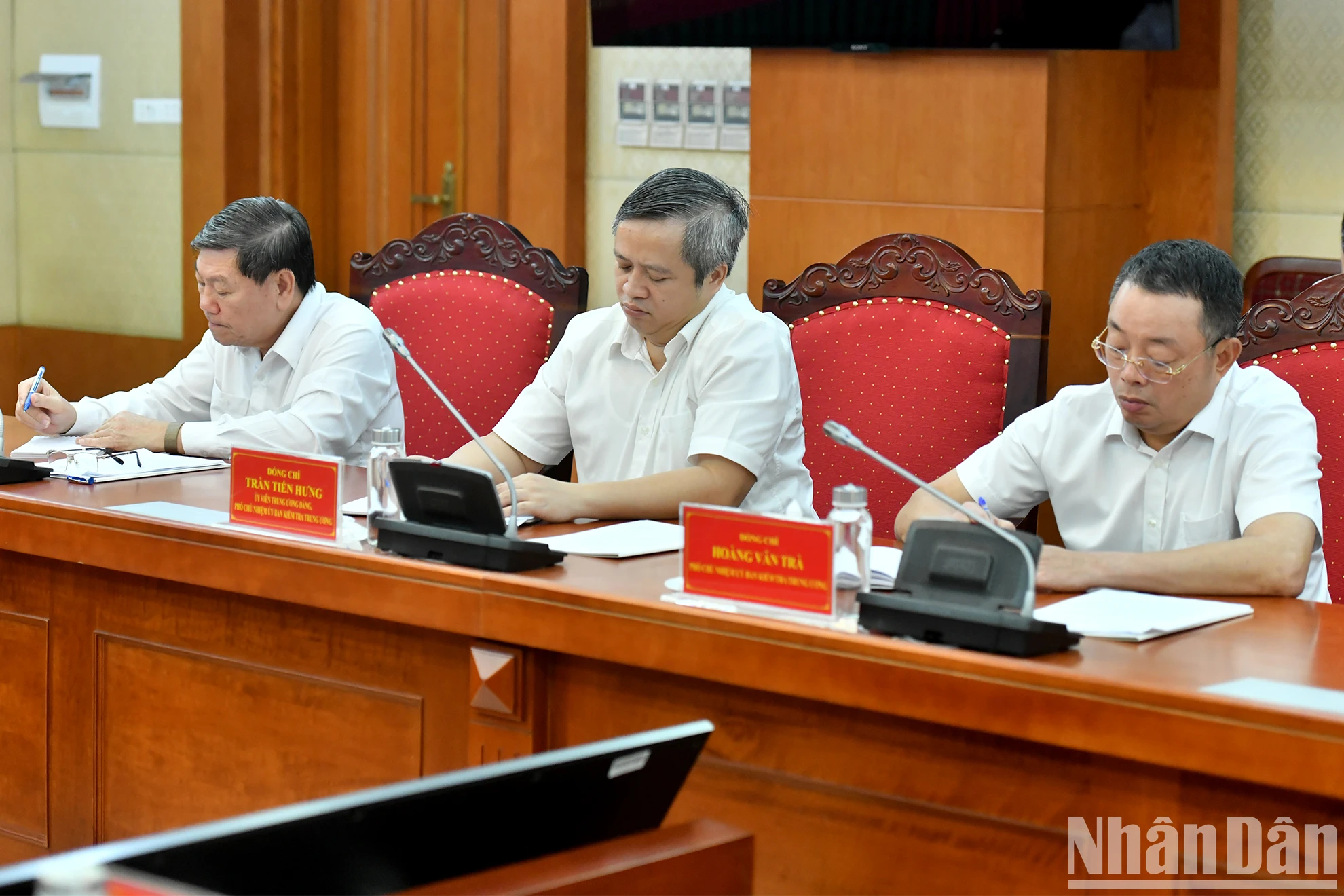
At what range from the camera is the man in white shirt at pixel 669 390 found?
2.44m

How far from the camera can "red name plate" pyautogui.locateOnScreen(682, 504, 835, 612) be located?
1642 mm

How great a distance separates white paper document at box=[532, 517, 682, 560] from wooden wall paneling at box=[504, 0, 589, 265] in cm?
267

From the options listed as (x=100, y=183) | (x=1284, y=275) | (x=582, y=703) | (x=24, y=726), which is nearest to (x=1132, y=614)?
(x=582, y=703)

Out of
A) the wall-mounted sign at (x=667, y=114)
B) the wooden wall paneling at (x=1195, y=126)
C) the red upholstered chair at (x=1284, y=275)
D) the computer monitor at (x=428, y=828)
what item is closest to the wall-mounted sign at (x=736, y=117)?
the wall-mounted sign at (x=667, y=114)

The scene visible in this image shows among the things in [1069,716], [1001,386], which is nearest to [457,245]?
[1001,386]

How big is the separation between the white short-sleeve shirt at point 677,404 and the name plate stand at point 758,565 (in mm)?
706

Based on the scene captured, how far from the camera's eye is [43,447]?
2.79 metres

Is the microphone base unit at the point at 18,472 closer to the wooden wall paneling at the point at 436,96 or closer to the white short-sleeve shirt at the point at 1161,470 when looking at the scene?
the white short-sleeve shirt at the point at 1161,470

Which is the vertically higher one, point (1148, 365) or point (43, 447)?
point (1148, 365)

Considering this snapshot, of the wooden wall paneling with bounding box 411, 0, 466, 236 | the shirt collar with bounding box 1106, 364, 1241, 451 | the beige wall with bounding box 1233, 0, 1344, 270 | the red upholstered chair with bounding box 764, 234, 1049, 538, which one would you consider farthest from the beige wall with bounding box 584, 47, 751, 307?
the shirt collar with bounding box 1106, 364, 1241, 451

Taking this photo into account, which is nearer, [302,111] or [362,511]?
[362,511]

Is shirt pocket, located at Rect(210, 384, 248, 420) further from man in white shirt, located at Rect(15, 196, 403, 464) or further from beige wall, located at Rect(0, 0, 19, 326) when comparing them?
beige wall, located at Rect(0, 0, 19, 326)

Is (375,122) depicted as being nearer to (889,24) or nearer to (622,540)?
(889,24)

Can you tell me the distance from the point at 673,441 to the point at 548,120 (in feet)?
8.00
